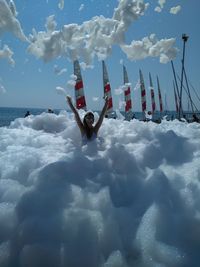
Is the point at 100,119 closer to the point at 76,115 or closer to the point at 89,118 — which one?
the point at 89,118

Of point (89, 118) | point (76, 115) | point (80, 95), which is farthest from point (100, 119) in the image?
point (80, 95)

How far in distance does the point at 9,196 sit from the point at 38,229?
25.2 inches

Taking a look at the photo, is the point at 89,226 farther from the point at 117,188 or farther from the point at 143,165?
the point at 143,165

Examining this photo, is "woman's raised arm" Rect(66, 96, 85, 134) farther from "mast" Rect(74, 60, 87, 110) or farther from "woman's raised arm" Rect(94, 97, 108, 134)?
"mast" Rect(74, 60, 87, 110)

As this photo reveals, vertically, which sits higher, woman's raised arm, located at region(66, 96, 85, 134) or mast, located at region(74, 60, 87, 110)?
woman's raised arm, located at region(66, 96, 85, 134)

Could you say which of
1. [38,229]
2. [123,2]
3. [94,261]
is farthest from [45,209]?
[123,2]

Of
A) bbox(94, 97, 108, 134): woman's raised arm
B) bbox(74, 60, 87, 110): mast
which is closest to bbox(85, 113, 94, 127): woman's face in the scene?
bbox(94, 97, 108, 134): woman's raised arm

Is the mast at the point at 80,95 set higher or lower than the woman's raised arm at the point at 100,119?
lower

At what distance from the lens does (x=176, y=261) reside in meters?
3.05

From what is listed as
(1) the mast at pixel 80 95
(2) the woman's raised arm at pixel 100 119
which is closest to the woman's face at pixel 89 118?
(2) the woman's raised arm at pixel 100 119

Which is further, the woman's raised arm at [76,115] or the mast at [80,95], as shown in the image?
the mast at [80,95]

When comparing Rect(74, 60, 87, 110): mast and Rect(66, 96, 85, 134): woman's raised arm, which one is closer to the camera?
Rect(66, 96, 85, 134): woman's raised arm

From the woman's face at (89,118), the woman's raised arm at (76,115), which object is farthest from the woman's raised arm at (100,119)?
the woman's raised arm at (76,115)

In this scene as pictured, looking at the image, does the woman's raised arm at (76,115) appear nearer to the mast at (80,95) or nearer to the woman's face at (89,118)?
the woman's face at (89,118)
